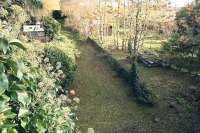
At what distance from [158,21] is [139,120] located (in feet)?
37.7

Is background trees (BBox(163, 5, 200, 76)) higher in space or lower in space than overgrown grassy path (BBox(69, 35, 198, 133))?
higher

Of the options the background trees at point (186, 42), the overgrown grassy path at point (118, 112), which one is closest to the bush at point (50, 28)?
the overgrown grassy path at point (118, 112)

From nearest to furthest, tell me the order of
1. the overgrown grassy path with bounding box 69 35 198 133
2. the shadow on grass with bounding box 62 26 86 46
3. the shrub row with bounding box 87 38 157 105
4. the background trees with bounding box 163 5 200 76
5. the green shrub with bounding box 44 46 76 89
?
the overgrown grassy path with bounding box 69 35 198 133 < the green shrub with bounding box 44 46 76 89 < the shrub row with bounding box 87 38 157 105 < the background trees with bounding box 163 5 200 76 < the shadow on grass with bounding box 62 26 86 46

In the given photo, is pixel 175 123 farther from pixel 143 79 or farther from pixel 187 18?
pixel 187 18

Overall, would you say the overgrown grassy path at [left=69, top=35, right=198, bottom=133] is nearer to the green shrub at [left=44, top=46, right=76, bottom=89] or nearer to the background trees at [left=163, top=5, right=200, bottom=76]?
the green shrub at [left=44, top=46, right=76, bottom=89]

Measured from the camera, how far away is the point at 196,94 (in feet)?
67.6

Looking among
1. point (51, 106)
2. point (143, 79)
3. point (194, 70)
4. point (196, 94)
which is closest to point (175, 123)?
point (196, 94)

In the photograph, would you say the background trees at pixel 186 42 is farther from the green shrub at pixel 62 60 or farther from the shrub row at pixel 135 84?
the green shrub at pixel 62 60

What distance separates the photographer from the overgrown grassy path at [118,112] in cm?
1692

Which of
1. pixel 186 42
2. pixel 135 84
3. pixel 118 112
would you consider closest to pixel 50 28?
pixel 135 84

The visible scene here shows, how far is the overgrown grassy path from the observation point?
1692 centimetres

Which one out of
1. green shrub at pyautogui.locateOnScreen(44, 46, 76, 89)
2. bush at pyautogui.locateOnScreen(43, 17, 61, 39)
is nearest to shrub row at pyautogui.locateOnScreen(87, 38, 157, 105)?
green shrub at pyautogui.locateOnScreen(44, 46, 76, 89)

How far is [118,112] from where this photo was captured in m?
18.6

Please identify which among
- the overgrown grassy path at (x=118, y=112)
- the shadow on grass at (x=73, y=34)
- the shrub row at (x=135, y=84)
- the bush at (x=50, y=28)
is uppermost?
the bush at (x=50, y=28)
